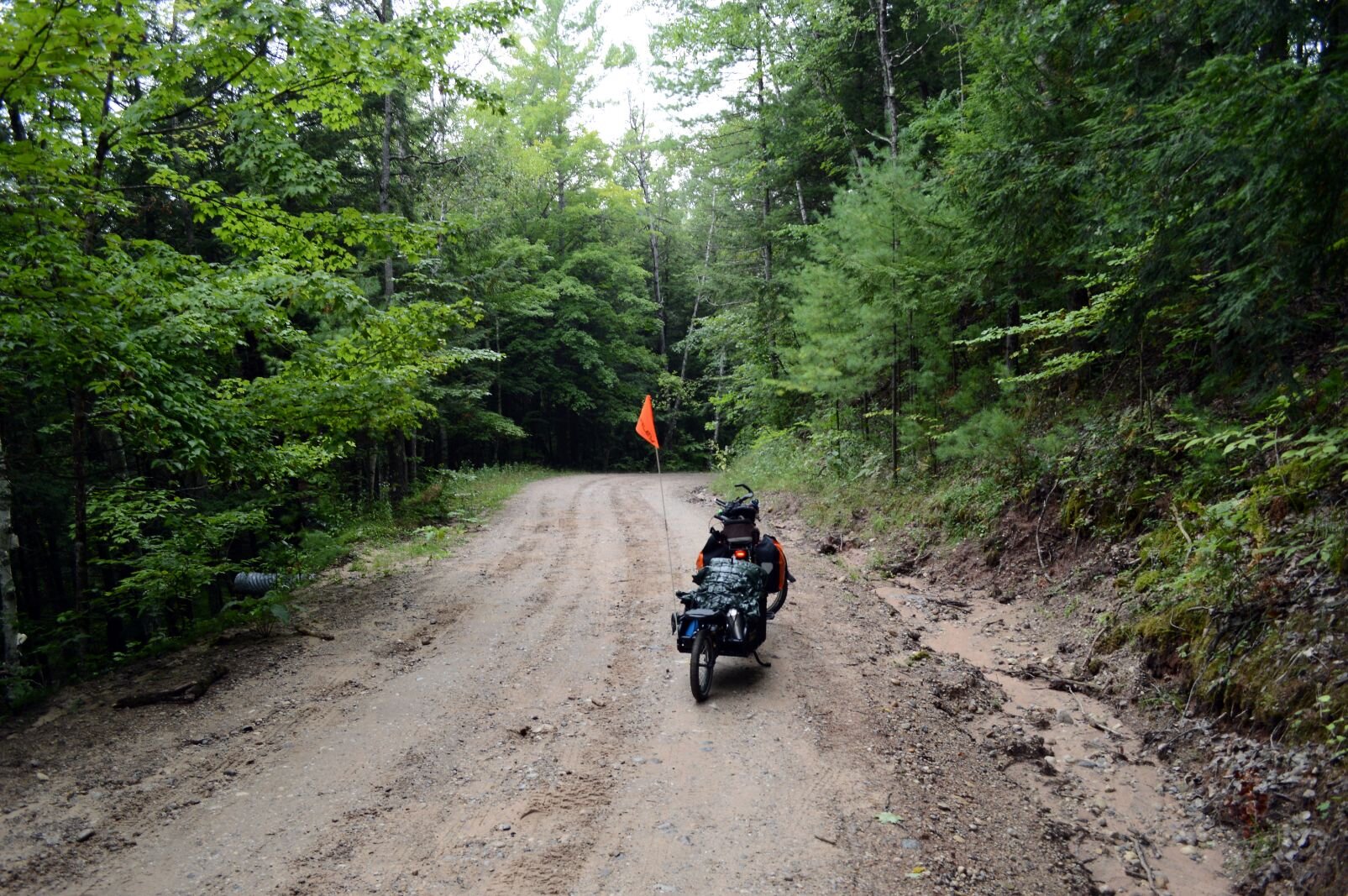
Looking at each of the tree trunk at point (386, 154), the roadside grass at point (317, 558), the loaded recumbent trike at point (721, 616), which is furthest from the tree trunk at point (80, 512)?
the tree trunk at point (386, 154)

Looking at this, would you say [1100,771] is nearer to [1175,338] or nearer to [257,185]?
[1175,338]

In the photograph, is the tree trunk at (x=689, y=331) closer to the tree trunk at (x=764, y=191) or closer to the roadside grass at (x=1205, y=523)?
the tree trunk at (x=764, y=191)

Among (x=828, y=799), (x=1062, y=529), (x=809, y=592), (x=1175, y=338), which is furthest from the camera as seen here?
(x=809, y=592)

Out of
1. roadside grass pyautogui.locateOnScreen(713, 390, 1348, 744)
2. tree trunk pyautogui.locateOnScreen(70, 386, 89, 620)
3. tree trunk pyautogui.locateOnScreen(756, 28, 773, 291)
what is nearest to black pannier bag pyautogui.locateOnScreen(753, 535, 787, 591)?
roadside grass pyautogui.locateOnScreen(713, 390, 1348, 744)

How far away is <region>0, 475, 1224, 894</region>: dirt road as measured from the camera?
3.62m

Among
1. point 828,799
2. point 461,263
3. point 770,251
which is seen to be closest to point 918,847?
point 828,799

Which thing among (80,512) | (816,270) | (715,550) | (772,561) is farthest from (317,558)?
(816,270)

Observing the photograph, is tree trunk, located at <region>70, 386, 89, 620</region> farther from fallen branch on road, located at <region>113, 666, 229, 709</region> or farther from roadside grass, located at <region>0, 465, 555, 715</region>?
fallen branch on road, located at <region>113, 666, 229, 709</region>

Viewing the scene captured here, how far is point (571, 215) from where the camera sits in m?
31.8

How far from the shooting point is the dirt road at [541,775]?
3.62m

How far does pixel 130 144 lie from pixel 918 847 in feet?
28.7

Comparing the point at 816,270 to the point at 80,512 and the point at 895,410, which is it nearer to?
the point at 895,410

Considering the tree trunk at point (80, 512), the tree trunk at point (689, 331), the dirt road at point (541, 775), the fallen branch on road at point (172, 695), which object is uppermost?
the tree trunk at point (689, 331)

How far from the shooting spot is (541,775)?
4.52m
